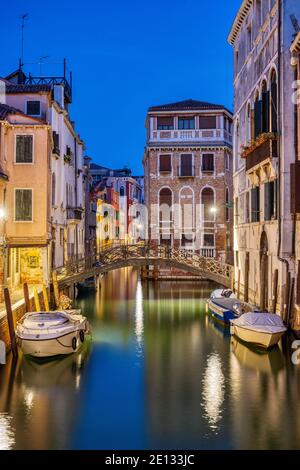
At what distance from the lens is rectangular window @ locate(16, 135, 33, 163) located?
25.4m

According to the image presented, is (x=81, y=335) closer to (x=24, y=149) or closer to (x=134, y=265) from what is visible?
(x=24, y=149)

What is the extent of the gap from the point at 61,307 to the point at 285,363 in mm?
11083

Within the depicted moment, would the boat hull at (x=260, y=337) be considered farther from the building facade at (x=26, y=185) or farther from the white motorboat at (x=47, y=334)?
the building facade at (x=26, y=185)

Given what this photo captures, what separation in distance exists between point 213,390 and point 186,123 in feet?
99.6

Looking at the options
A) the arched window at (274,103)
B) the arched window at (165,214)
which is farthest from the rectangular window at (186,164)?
the arched window at (274,103)

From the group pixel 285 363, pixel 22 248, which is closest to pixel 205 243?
pixel 22 248

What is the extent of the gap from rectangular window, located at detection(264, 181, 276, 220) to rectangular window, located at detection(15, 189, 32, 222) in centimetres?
957

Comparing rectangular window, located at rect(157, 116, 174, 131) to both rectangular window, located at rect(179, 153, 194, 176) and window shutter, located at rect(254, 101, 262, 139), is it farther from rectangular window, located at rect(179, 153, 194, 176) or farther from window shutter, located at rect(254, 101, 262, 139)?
window shutter, located at rect(254, 101, 262, 139)

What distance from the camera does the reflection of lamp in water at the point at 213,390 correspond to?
12578 mm

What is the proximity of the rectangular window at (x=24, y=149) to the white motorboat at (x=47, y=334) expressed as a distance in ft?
29.6

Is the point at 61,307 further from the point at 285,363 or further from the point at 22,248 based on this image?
the point at 285,363

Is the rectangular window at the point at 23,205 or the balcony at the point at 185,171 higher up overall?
A: the balcony at the point at 185,171

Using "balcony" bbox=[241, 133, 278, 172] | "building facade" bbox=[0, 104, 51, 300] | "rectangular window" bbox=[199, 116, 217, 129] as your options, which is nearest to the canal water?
"building facade" bbox=[0, 104, 51, 300]

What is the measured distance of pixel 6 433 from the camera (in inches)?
451
